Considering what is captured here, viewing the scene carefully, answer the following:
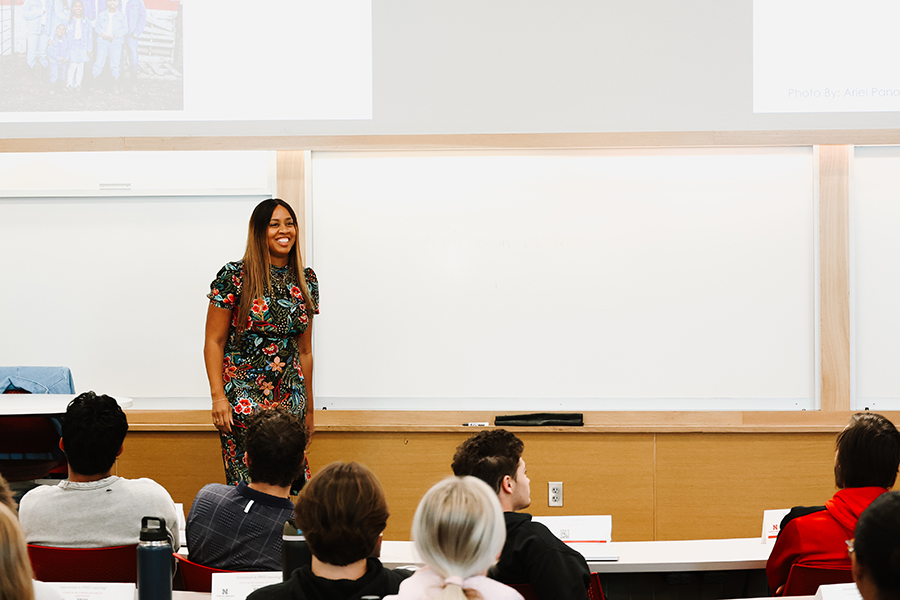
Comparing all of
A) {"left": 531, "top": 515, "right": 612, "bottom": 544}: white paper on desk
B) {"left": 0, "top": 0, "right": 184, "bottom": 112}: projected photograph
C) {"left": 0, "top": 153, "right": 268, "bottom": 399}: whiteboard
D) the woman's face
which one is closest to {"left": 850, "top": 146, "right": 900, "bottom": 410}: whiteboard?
{"left": 531, "top": 515, "right": 612, "bottom": 544}: white paper on desk

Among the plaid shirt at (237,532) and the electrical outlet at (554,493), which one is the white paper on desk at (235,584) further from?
the electrical outlet at (554,493)

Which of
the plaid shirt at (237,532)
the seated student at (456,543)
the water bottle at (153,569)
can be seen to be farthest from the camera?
the plaid shirt at (237,532)

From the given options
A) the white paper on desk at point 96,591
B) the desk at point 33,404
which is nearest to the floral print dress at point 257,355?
the desk at point 33,404

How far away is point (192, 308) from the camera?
4.00 metres

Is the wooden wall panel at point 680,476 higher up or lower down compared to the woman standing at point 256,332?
lower down

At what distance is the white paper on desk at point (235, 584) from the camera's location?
5.47 feet

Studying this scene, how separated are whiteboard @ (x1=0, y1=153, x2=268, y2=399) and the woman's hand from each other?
34.4 inches

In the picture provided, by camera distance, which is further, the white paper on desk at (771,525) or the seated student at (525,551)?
the white paper on desk at (771,525)

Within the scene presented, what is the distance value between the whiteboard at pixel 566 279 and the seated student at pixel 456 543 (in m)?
2.50

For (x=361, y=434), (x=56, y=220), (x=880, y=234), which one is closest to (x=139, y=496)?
(x=361, y=434)

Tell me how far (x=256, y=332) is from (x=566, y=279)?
1523 millimetres

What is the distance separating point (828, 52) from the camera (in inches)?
145

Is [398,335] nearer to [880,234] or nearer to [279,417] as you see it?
[279,417]

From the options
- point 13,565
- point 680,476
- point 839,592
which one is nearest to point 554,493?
point 680,476
